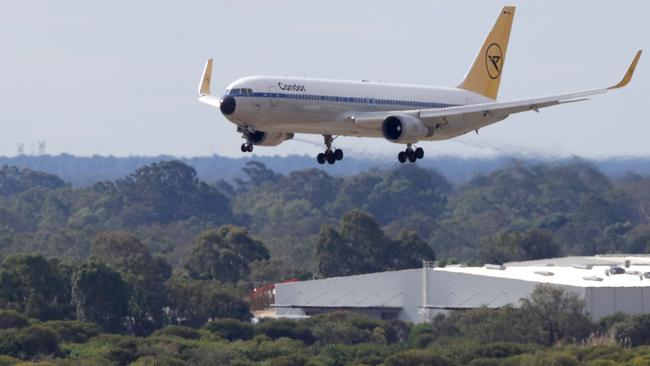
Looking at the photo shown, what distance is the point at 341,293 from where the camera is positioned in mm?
170250

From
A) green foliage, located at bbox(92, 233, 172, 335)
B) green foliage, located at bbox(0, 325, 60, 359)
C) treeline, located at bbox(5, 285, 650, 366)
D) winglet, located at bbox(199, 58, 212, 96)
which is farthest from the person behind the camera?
green foliage, located at bbox(92, 233, 172, 335)

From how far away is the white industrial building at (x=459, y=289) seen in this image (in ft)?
507

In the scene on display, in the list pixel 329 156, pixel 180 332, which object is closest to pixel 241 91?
pixel 329 156

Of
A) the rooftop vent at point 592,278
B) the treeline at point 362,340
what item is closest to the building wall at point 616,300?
the treeline at point 362,340

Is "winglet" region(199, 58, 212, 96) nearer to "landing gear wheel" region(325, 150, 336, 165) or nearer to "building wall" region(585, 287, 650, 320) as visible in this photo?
"landing gear wheel" region(325, 150, 336, 165)

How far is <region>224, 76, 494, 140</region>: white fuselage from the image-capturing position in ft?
300

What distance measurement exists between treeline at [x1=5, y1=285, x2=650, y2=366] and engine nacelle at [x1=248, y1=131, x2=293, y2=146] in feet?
96.9

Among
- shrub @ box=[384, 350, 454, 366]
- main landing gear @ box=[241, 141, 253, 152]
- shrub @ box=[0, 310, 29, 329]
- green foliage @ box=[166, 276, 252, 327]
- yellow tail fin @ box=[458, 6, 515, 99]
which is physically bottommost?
shrub @ box=[384, 350, 454, 366]

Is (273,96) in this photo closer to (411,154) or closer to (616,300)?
(411,154)

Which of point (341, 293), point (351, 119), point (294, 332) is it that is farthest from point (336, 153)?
point (341, 293)

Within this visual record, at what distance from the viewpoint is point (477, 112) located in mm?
101562

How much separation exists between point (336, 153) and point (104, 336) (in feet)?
142

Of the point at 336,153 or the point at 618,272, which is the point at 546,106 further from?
the point at 618,272

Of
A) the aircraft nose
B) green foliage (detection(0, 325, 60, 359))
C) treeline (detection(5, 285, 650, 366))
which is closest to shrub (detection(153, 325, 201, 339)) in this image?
treeline (detection(5, 285, 650, 366))
